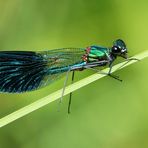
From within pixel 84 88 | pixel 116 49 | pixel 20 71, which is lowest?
pixel 84 88

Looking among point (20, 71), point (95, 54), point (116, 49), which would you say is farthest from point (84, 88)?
point (20, 71)

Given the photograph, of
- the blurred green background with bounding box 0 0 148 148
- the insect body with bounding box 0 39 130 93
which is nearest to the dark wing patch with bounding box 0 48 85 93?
the insect body with bounding box 0 39 130 93

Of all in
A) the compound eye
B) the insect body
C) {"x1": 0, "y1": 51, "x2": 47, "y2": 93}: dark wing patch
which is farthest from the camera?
the compound eye

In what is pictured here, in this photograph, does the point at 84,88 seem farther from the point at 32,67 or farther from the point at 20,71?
the point at 20,71

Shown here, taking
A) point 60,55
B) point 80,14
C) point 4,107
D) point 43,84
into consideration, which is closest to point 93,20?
point 80,14

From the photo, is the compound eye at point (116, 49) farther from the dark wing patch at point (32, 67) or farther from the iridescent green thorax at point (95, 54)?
the dark wing patch at point (32, 67)

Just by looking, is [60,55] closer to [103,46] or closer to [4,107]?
[103,46]

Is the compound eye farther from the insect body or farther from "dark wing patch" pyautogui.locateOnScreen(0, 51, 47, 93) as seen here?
"dark wing patch" pyautogui.locateOnScreen(0, 51, 47, 93)
